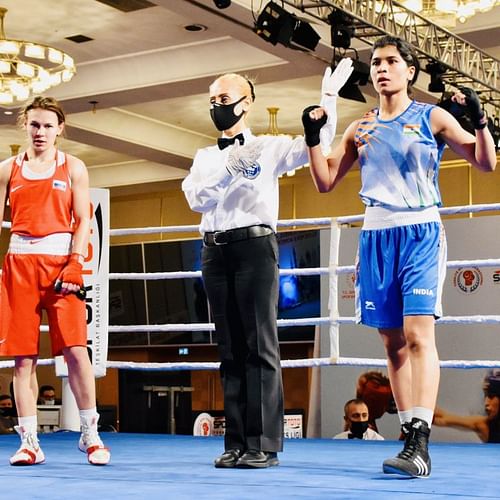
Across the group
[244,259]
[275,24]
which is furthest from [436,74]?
[244,259]

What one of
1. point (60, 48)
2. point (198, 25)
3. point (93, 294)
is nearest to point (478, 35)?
point (198, 25)

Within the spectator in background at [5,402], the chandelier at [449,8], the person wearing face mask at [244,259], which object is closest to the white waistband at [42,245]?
the person wearing face mask at [244,259]

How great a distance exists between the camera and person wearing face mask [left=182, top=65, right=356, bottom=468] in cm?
268

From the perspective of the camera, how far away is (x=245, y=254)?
8.85 feet

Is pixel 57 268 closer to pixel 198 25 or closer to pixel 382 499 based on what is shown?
pixel 382 499

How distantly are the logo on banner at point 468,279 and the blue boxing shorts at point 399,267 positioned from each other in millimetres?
4154

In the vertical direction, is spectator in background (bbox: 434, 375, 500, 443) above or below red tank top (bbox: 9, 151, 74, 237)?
below

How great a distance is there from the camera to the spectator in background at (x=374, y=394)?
670 cm

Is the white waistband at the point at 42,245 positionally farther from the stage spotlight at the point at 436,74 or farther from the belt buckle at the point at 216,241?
the stage spotlight at the point at 436,74

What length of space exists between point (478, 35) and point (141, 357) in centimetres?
570

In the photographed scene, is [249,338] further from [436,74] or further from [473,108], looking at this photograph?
[436,74]

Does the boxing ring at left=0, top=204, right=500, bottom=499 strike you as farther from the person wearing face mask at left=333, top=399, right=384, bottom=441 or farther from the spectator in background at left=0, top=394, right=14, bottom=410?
the spectator in background at left=0, top=394, right=14, bottom=410

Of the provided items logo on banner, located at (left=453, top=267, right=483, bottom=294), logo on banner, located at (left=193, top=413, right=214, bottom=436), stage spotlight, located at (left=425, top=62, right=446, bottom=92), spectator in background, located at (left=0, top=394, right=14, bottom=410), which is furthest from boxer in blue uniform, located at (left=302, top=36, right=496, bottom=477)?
spectator in background, located at (left=0, top=394, right=14, bottom=410)

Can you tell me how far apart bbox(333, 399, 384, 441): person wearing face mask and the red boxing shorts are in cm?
283
